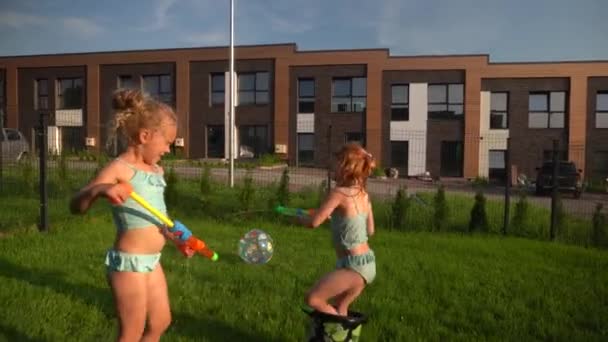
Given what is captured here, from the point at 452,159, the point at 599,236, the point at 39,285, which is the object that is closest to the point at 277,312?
the point at 39,285

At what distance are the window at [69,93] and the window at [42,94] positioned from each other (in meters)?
0.96

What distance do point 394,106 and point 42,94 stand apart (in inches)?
1006

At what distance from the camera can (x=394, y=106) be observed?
32.0m

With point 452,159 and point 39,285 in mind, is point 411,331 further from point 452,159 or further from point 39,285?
point 452,159

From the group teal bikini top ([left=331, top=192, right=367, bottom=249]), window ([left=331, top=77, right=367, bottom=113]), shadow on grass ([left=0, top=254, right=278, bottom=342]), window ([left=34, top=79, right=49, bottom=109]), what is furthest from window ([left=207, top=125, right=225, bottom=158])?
teal bikini top ([left=331, top=192, right=367, bottom=249])

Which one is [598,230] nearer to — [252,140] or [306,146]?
[306,146]

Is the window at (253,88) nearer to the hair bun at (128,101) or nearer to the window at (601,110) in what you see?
the window at (601,110)

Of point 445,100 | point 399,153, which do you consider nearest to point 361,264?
point 399,153

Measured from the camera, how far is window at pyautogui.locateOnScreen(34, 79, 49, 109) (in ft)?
123

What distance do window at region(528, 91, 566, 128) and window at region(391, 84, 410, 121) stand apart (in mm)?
7308

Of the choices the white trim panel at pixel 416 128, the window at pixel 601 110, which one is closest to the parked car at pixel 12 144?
the white trim panel at pixel 416 128

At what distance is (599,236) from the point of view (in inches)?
355

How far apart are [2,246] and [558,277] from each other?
23.3ft

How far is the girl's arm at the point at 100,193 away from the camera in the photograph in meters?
2.51
